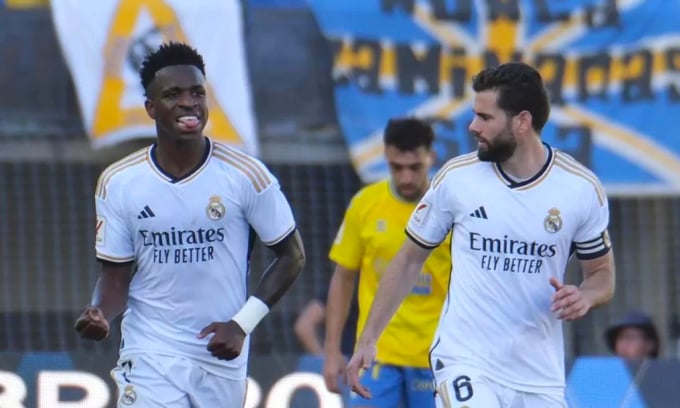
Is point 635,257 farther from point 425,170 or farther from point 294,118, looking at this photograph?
point 425,170

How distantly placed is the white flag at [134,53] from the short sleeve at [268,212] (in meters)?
5.34

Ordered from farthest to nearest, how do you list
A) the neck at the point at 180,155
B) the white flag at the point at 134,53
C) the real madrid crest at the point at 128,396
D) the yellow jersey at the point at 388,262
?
1. the white flag at the point at 134,53
2. the yellow jersey at the point at 388,262
3. the neck at the point at 180,155
4. the real madrid crest at the point at 128,396

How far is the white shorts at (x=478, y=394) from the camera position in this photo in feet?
20.5

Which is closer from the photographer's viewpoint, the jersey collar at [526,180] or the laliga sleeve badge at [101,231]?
the jersey collar at [526,180]

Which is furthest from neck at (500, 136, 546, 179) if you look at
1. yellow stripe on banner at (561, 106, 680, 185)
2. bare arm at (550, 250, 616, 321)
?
yellow stripe on banner at (561, 106, 680, 185)

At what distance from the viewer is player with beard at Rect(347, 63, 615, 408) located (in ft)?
20.9

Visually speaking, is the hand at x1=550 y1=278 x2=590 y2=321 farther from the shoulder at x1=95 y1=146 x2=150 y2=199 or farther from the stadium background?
the stadium background

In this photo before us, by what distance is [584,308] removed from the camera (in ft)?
20.4

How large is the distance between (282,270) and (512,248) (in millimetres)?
908

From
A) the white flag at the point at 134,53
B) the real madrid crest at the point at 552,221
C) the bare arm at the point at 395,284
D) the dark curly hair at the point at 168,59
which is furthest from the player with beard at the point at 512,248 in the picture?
the white flag at the point at 134,53

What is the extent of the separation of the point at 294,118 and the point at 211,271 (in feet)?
19.8

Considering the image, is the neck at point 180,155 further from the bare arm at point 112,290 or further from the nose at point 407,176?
the nose at point 407,176

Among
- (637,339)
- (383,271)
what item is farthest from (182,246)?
(637,339)

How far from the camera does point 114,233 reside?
6.49 meters
